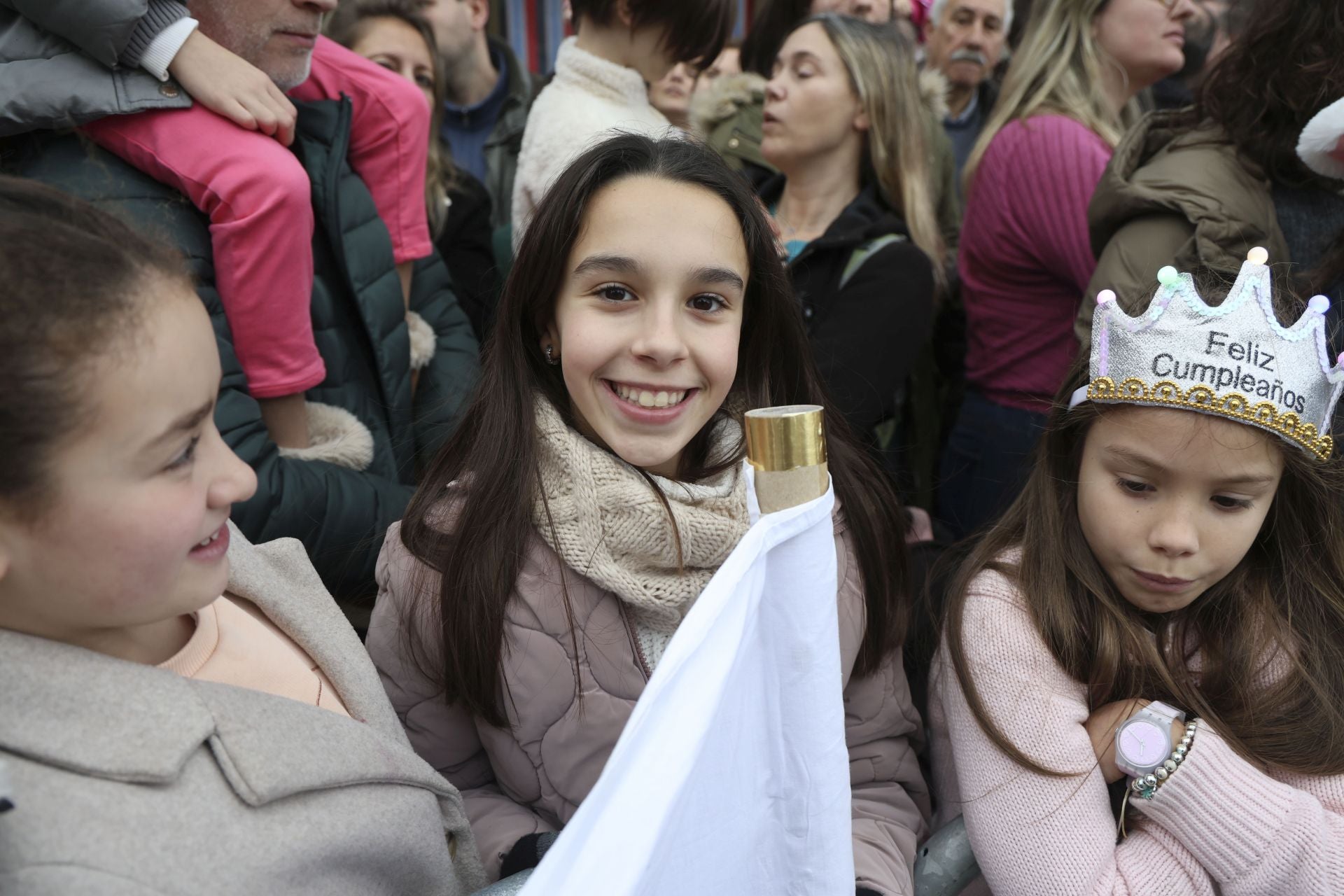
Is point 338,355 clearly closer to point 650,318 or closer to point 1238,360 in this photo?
point 650,318

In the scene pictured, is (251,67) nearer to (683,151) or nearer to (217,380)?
(683,151)

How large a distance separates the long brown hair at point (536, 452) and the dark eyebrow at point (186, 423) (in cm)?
63

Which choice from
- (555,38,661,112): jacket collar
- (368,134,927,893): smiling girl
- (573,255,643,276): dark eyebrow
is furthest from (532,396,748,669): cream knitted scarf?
(555,38,661,112): jacket collar

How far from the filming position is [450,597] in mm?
1729

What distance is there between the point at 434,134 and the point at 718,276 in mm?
2173

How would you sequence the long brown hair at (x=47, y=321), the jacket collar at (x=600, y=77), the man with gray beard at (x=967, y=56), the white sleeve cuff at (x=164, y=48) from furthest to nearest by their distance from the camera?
1. the man with gray beard at (x=967, y=56)
2. the jacket collar at (x=600, y=77)
3. the white sleeve cuff at (x=164, y=48)
4. the long brown hair at (x=47, y=321)

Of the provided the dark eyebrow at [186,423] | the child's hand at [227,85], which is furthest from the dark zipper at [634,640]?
the child's hand at [227,85]

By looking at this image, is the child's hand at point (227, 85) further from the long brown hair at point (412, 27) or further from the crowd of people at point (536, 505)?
the long brown hair at point (412, 27)

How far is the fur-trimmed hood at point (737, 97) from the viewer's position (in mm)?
3879

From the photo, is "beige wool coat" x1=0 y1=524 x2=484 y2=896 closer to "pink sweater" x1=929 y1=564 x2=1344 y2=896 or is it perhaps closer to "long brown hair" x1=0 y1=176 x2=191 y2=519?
"long brown hair" x1=0 y1=176 x2=191 y2=519

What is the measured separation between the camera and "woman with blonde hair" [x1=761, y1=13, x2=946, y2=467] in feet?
10.1

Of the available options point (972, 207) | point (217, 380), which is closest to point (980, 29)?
point (972, 207)

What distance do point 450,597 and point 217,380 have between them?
62 centimetres

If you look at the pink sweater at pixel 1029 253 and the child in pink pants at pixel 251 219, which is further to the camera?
the pink sweater at pixel 1029 253
